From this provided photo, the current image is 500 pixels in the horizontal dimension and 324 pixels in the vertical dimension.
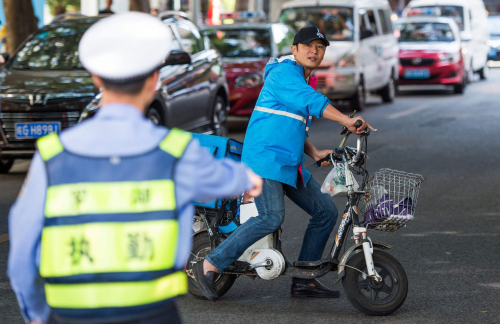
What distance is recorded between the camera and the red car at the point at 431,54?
814 inches

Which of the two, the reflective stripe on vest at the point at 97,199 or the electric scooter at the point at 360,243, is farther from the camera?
the electric scooter at the point at 360,243

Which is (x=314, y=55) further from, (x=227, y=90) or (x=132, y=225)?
(x=227, y=90)

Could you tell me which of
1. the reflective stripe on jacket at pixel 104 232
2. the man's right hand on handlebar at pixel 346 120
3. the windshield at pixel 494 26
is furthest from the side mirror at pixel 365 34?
the windshield at pixel 494 26

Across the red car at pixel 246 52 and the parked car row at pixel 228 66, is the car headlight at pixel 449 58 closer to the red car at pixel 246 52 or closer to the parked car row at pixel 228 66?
the parked car row at pixel 228 66

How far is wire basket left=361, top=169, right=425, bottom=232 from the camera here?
465 centimetres

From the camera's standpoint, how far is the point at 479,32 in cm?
2578

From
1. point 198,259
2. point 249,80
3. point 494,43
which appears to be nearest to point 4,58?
point 249,80

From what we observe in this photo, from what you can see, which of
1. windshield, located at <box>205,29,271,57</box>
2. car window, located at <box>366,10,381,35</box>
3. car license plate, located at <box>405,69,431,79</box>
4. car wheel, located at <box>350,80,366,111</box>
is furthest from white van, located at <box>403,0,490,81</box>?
windshield, located at <box>205,29,271,57</box>

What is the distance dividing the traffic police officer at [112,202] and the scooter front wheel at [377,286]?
2.73 m

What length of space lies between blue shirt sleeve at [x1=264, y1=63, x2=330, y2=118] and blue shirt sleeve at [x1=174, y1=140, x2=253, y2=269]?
2.27 m

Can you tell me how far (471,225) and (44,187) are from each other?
5.79 metres

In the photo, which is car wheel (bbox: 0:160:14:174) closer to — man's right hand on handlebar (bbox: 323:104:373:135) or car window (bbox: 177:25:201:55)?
car window (bbox: 177:25:201:55)

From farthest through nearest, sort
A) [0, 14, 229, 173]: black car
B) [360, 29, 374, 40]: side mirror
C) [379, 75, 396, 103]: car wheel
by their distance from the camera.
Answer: [379, 75, 396, 103]: car wheel < [360, 29, 374, 40]: side mirror < [0, 14, 229, 173]: black car

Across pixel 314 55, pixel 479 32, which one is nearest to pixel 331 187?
pixel 314 55
